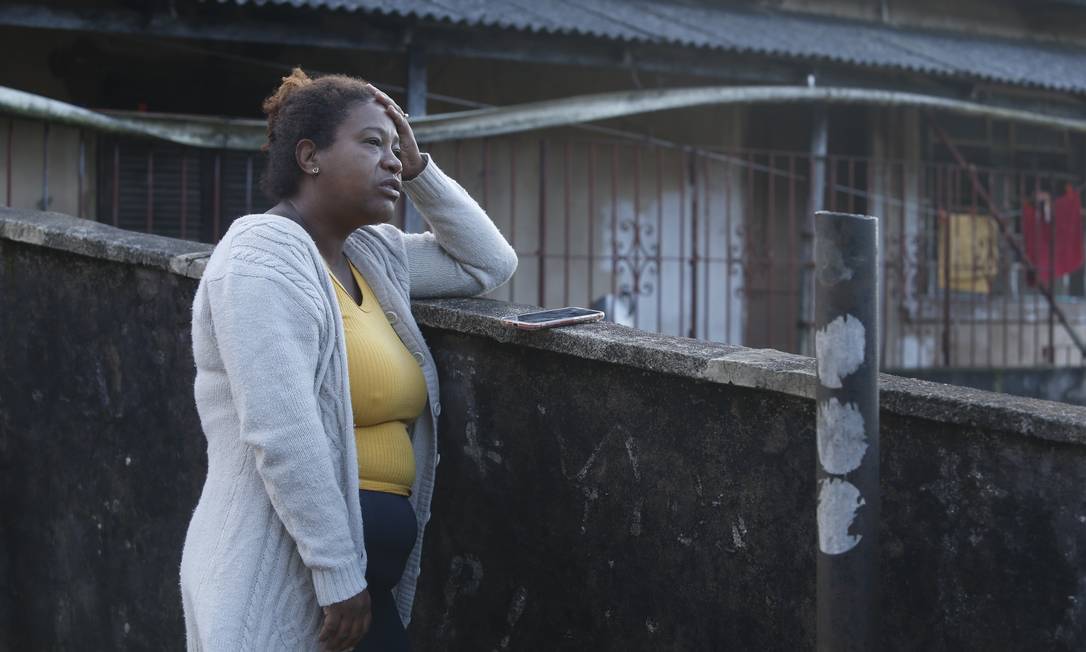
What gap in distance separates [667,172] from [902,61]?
2021 millimetres

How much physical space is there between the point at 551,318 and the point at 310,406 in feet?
2.59

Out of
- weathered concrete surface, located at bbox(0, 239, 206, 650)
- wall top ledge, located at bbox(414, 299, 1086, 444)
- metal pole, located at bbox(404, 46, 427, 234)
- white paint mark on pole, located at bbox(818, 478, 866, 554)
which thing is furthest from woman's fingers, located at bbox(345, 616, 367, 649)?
metal pole, located at bbox(404, 46, 427, 234)

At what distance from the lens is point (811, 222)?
30.9 ft

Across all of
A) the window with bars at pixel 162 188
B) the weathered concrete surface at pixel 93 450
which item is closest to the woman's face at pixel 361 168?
the weathered concrete surface at pixel 93 450

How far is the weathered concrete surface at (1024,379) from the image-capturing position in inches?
411

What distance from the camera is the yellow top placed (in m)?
2.38

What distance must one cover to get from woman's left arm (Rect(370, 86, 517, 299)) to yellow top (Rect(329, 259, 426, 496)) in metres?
0.43

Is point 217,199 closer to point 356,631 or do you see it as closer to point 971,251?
point 356,631

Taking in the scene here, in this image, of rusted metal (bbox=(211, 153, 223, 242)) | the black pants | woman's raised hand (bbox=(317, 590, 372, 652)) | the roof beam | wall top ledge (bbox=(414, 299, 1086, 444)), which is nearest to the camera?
wall top ledge (bbox=(414, 299, 1086, 444))

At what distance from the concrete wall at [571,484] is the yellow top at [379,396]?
37cm

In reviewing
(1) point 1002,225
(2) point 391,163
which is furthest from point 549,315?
(1) point 1002,225

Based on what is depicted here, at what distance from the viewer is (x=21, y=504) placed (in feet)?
13.5

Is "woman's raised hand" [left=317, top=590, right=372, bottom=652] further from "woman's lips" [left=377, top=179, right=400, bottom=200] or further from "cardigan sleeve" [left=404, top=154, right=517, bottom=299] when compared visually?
"cardigan sleeve" [left=404, top=154, right=517, bottom=299]

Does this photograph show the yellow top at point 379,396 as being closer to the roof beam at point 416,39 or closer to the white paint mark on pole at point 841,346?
the white paint mark on pole at point 841,346
